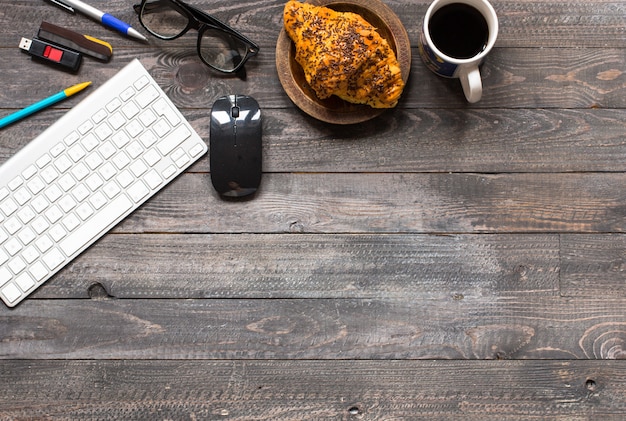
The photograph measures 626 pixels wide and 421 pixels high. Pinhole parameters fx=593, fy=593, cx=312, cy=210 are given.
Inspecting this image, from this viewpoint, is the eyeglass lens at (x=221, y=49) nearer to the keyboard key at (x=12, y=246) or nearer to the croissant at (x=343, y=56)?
the croissant at (x=343, y=56)

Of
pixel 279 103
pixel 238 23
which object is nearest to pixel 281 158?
pixel 279 103

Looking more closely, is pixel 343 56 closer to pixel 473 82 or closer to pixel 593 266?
pixel 473 82

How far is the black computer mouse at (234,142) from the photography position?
0.86 m

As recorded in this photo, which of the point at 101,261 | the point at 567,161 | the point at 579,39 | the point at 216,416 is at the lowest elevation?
the point at 216,416

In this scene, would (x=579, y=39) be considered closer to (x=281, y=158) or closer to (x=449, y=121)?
(x=449, y=121)

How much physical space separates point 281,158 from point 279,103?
0.08 m

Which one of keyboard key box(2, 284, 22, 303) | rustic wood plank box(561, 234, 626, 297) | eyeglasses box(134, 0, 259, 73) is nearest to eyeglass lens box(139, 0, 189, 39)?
eyeglasses box(134, 0, 259, 73)

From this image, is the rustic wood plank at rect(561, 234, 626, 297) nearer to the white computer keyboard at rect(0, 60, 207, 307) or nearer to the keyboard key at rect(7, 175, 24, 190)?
the white computer keyboard at rect(0, 60, 207, 307)

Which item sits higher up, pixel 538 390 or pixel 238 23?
pixel 238 23

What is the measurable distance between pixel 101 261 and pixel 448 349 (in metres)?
0.54

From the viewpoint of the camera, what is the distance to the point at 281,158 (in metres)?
0.90

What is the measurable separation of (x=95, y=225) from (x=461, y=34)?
60 centimetres

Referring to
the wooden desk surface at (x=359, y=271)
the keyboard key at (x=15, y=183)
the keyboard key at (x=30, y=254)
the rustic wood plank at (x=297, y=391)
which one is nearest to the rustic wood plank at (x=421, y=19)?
the wooden desk surface at (x=359, y=271)

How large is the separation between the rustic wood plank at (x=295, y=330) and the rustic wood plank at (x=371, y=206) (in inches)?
4.3
